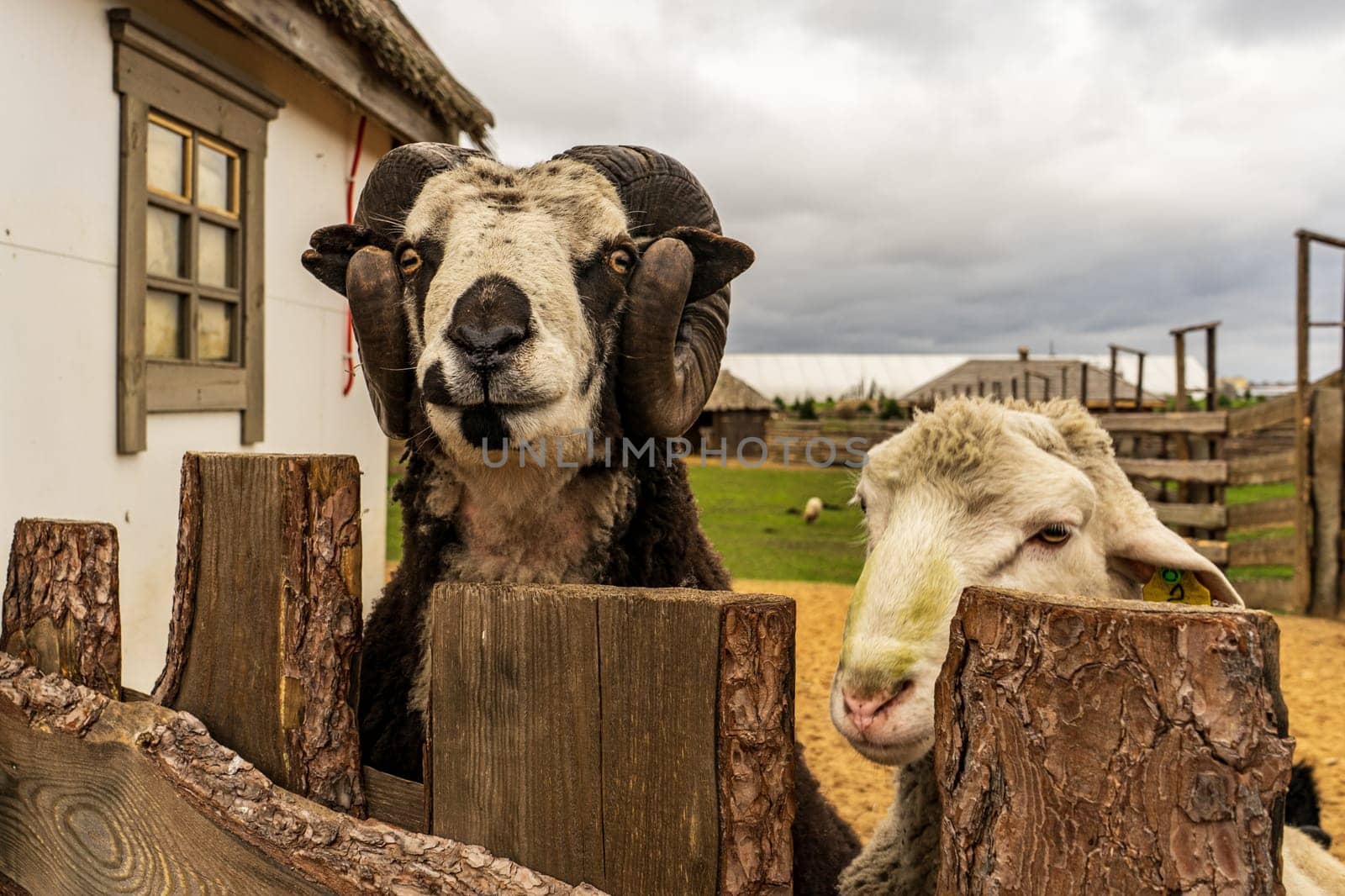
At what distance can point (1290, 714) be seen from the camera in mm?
6000

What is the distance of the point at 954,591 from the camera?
1792 mm

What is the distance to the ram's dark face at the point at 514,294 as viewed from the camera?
1867 mm

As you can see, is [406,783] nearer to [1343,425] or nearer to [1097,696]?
[1097,696]

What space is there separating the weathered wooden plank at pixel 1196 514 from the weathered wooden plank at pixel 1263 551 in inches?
11.5

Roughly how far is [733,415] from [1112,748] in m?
35.5

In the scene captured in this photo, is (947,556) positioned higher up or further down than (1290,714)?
higher up

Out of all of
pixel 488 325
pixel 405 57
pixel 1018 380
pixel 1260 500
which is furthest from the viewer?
pixel 1018 380

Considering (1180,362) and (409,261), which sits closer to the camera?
(409,261)

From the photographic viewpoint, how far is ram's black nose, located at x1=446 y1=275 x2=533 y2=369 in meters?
1.84

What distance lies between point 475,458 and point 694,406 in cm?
63

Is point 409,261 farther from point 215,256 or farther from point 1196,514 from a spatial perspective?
point 1196,514

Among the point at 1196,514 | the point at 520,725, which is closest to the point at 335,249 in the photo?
the point at 520,725

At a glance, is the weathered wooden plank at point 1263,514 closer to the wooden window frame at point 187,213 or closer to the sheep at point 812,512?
the sheep at point 812,512

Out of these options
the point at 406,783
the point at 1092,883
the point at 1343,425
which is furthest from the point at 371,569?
the point at 1343,425
